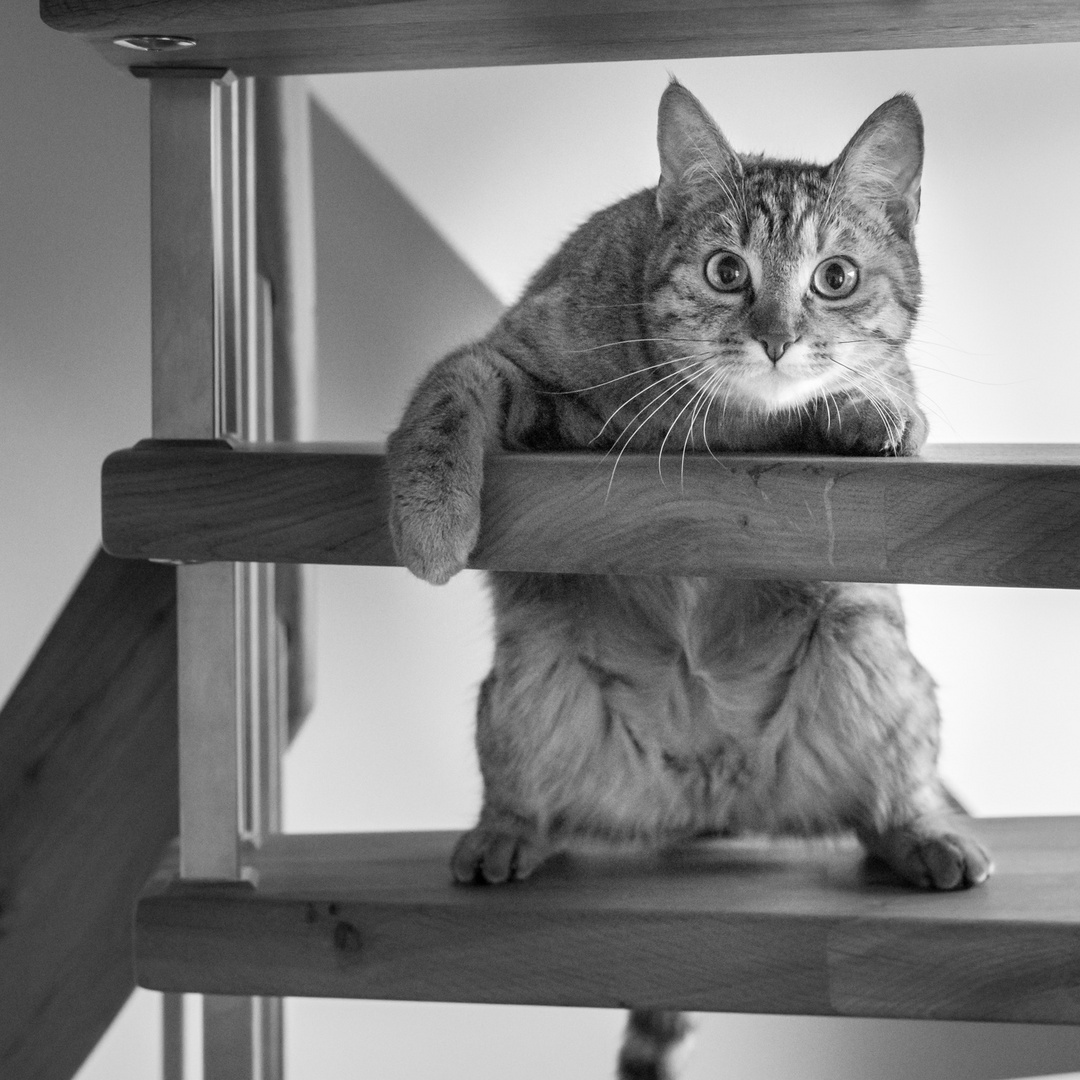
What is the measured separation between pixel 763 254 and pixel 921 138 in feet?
0.62

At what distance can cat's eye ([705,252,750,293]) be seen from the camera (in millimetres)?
1128

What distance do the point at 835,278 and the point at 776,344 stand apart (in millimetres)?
141

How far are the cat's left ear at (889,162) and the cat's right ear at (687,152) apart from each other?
11cm

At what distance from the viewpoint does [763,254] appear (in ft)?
3.68

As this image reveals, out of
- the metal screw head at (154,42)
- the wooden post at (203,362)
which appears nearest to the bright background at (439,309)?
the wooden post at (203,362)

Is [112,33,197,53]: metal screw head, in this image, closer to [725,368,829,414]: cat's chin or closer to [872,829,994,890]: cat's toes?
[725,368,829,414]: cat's chin

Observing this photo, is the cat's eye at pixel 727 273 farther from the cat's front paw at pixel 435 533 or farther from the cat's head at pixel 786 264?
the cat's front paw at pixel 435 533

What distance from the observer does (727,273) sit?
113 centimetres

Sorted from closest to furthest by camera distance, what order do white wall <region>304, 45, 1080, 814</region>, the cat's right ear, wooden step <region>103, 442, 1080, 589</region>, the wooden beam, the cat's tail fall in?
wooden step <region>103, 442, 1080, 589</region> → the cat's right ear → the cat's tail → the wooden beam → white wall <region>304, 45, 1080, 814</region>

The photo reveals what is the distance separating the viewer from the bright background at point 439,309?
1.76 m

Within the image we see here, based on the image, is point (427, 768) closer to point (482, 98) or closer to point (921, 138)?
point (482, 98)

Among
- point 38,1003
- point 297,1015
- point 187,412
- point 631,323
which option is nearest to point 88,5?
point 187,412

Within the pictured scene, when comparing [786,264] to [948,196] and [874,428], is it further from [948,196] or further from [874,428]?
[948,196]

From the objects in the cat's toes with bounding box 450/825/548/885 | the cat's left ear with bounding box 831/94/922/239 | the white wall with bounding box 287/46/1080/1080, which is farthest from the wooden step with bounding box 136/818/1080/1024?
the white wall with bounding box 287/46/1080/1080
